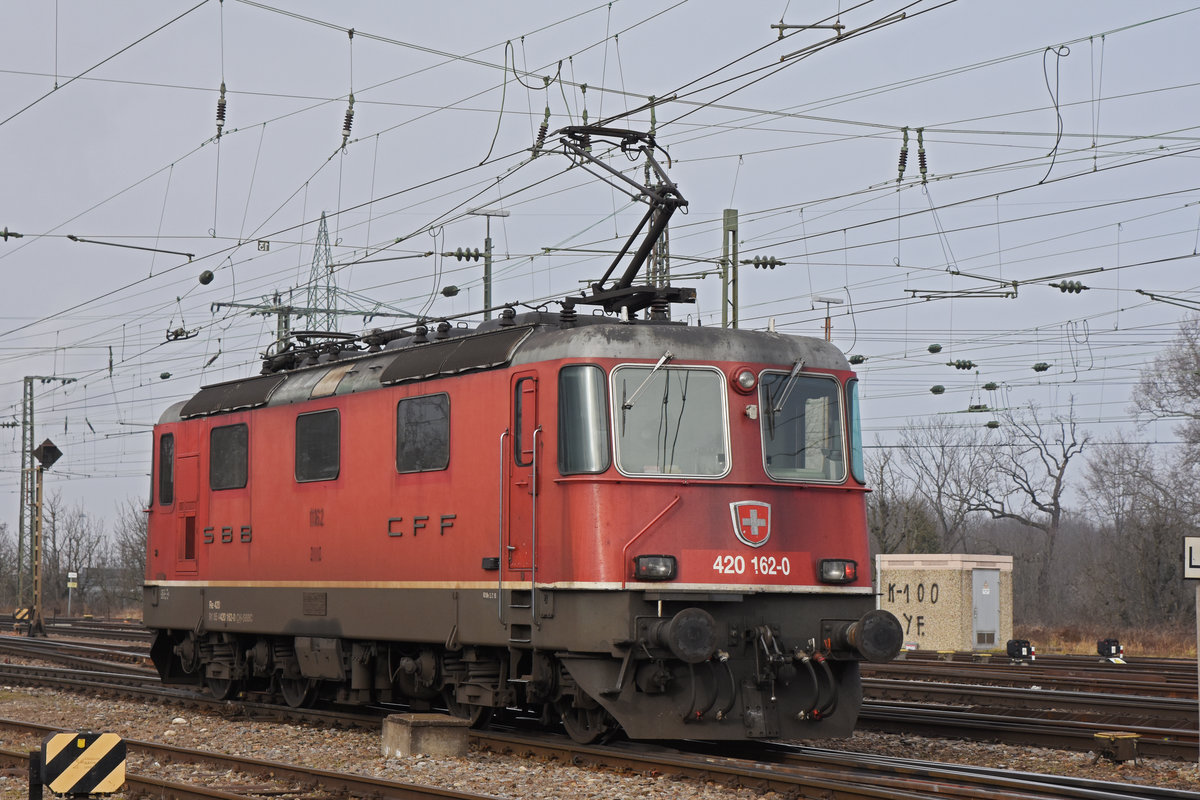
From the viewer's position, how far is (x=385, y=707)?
1741 centimetres

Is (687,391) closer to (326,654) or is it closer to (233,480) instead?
(326,654)

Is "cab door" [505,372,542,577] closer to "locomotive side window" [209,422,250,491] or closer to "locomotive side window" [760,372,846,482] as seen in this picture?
"locomotive side window" [760,372,846,482]

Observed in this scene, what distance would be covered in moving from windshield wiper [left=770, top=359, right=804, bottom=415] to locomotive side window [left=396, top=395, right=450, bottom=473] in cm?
333

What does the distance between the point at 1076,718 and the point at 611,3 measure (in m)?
9.61

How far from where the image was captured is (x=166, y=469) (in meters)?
20.0

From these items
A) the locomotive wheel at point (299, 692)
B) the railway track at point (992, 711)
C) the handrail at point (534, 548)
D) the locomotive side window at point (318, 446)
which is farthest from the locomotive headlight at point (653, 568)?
the locomotive wheel at point (299, 692)

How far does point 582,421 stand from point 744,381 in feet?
5.05

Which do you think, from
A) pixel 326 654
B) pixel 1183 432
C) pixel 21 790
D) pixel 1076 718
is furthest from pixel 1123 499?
pixel 21 790

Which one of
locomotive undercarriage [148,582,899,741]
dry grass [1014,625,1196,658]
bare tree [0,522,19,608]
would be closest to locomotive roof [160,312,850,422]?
locomotive undercarriage [148,582,899,741]

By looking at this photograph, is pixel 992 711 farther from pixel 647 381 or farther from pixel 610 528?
pixel 647 381

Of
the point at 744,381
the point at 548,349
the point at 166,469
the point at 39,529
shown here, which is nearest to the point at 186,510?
the point at 166,469

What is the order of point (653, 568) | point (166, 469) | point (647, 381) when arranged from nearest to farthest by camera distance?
1. point (653, 568)
2. point (647, 381)
3. point (166, 469)

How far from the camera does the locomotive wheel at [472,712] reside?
14.1 meters

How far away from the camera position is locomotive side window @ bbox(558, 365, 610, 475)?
12.3 metres
